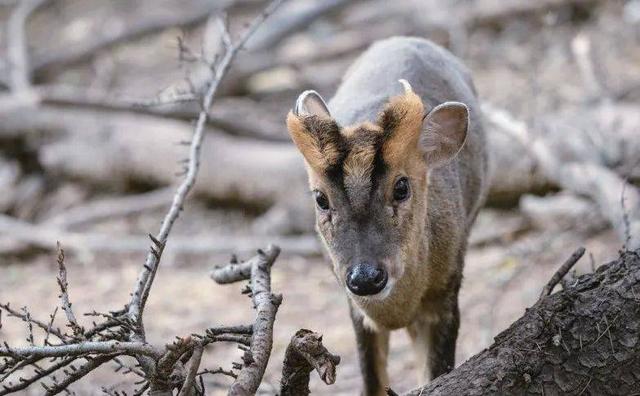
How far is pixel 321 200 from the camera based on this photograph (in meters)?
4.05

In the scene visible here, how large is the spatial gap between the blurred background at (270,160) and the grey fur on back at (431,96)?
806 millimetres

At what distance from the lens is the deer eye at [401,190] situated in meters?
3.99

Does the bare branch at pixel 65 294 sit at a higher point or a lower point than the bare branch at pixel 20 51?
lower

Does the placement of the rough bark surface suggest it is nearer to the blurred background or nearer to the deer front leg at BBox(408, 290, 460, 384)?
the deer front leg at BBox(408, 290, 460, 384)

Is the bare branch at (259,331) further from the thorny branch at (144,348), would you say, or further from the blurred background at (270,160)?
the blurred background at (270,160)

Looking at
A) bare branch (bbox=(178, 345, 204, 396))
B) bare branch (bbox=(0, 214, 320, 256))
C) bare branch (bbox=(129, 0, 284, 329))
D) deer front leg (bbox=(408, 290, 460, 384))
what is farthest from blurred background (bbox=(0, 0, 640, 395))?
bare branch (bbox=(178, 345, 204, 396))

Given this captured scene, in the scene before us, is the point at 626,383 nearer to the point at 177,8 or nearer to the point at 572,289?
the point at 572,289

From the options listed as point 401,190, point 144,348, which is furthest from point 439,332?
point 144,348

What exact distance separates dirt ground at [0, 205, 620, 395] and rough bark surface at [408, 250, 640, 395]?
7.61 feet

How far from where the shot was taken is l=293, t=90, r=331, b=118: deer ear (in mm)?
4113

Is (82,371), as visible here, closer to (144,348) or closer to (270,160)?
(144,348)

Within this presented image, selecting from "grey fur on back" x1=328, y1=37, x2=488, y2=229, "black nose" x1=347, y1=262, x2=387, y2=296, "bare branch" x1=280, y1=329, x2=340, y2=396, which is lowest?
"bare branch" x1=280, y1=329, x2=340, y2=396

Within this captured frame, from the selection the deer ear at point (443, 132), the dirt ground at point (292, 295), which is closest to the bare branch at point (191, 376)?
the deer ear at point (443, 132)

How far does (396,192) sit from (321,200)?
0.31 m
